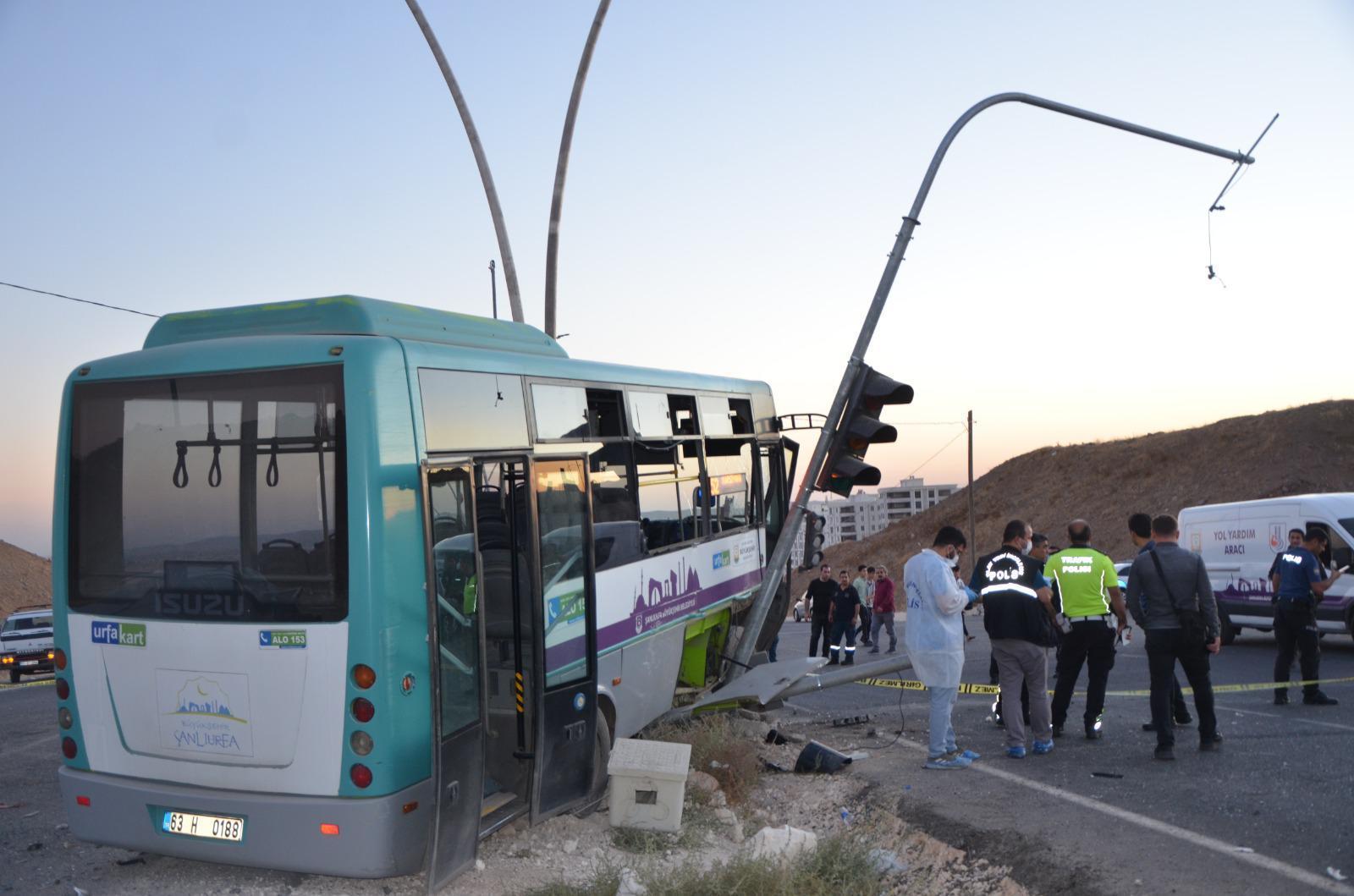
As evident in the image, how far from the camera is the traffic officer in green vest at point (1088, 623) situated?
1041cm

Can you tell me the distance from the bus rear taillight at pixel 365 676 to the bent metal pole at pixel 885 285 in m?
6.05

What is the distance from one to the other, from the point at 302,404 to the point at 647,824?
137 inches

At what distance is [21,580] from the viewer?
71000mm

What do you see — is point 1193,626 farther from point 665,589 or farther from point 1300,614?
point 665,589

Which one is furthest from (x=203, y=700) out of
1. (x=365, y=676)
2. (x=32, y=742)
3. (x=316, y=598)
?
(x=32, y=742)

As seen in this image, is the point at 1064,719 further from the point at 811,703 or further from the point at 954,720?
the point at 811,703

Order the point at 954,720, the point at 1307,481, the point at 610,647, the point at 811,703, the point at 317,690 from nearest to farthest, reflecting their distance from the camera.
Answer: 1. the point at 317,690
2. the point at 610,647
3. the point at 954,720
4. the point at 811,703
5. the point at 1307,481

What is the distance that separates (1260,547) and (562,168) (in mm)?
13218

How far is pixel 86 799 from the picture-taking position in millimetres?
6453

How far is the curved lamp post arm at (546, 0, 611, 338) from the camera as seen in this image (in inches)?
562

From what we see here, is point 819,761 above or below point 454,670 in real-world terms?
below

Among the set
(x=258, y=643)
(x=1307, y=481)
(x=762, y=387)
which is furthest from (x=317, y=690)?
(x=1307, y=481)

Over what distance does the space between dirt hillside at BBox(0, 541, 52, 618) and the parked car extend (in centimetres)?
4240

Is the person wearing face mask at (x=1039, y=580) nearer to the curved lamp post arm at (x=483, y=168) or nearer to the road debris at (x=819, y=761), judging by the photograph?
the road debris at (x=819, y=761)
